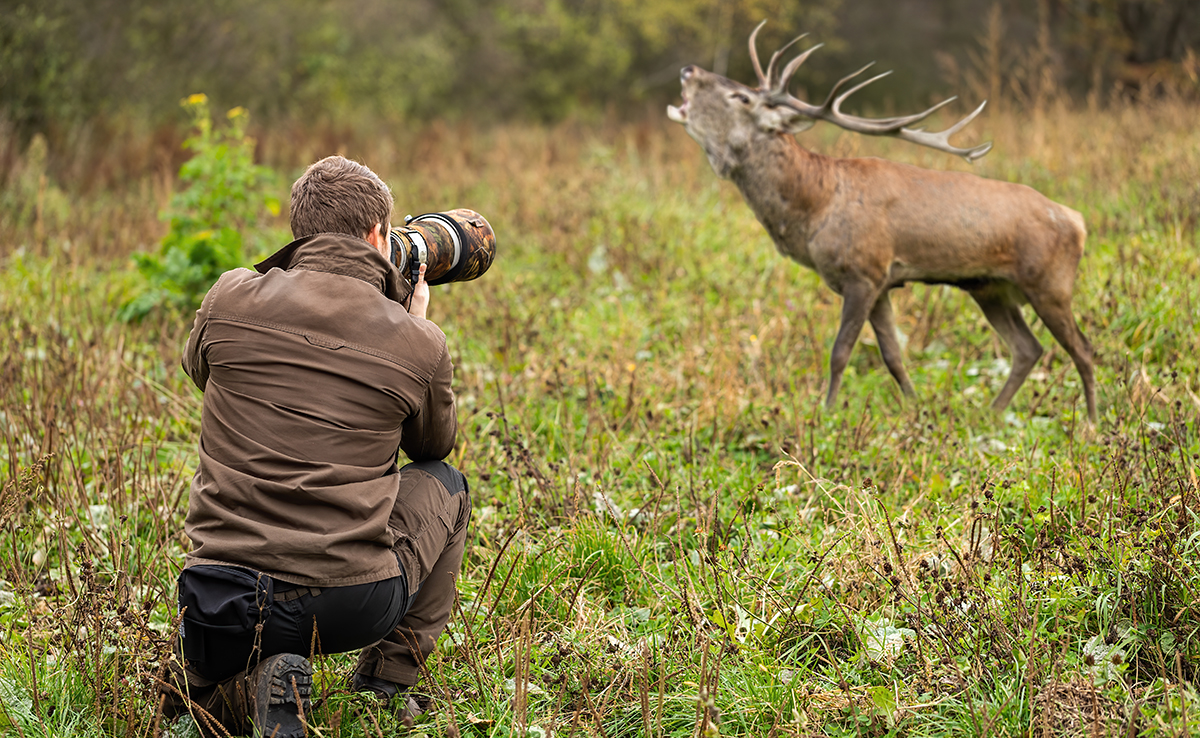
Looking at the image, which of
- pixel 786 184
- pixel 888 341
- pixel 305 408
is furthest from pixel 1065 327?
pixel 305 408

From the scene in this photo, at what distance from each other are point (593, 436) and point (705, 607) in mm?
1506

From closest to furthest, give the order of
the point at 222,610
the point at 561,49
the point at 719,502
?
the point at 222,610
the point at 719,502
the point at 561,49

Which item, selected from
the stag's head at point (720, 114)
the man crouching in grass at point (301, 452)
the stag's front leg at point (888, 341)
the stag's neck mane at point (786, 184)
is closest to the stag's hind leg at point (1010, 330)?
the stag's front leg at point (888, 341)

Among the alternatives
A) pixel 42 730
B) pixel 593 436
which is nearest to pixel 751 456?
pixel 593 436

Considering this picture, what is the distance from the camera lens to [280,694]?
7.75 feet

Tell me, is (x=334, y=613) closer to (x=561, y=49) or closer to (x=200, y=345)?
(x=200, y=345)

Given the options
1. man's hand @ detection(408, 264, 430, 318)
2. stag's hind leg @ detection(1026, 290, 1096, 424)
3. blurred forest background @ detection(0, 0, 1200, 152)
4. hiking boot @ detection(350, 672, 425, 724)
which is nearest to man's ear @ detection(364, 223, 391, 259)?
man's hand @ detection(408, 264, 430, 318)

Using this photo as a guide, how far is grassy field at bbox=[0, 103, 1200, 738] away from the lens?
2770 mm

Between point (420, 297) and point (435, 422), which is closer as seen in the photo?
point (435, 422)

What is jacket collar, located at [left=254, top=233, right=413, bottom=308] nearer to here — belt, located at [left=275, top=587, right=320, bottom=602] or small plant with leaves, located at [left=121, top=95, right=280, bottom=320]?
belt, located at [left=275, top=587, right=320, bottom=602]

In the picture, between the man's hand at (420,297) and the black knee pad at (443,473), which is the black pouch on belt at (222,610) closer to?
the black knee pad at (443,473)

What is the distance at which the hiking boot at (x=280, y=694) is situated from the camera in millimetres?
2355

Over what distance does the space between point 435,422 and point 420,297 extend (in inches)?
15.3

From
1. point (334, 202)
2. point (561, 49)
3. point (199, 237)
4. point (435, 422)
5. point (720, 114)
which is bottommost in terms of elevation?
point (561, 49)
